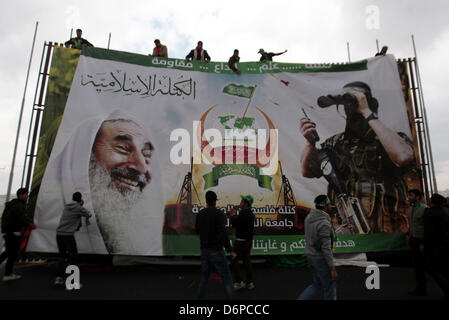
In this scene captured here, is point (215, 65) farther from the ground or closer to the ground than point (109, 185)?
farther from the ground

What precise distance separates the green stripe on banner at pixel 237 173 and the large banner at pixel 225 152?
21mm

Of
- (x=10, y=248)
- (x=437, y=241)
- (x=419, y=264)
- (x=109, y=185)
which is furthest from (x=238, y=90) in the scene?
(x=10, y=248)

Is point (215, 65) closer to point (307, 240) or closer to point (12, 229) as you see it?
point (307, 240)

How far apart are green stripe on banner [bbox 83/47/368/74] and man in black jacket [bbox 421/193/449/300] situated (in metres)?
3.80

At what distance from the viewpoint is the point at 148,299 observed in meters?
3.82

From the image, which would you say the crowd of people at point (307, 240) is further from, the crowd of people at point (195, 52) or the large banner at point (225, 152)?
the crowd of people at point (195, 52)

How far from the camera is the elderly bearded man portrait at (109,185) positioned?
17.1ft

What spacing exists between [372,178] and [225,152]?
323cm

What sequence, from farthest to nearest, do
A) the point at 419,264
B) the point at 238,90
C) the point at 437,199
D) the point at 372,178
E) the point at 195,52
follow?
the point at 195,52
the point at 238,90
the point at 372,178
the point at 419,264
the point at 437,199

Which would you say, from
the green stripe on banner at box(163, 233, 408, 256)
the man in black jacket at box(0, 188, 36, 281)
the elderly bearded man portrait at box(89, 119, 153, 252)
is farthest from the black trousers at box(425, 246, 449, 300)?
the man in black jacket at box(0, 188, 36, 281)

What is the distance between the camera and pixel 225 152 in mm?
5828

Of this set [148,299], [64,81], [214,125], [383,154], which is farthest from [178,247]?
[383,154]

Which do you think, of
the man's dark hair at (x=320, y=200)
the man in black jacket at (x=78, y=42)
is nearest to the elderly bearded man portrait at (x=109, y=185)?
the man in black jacket at (x=78, y=42)

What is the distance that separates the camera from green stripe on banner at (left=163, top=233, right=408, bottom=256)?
5328 millimetres
